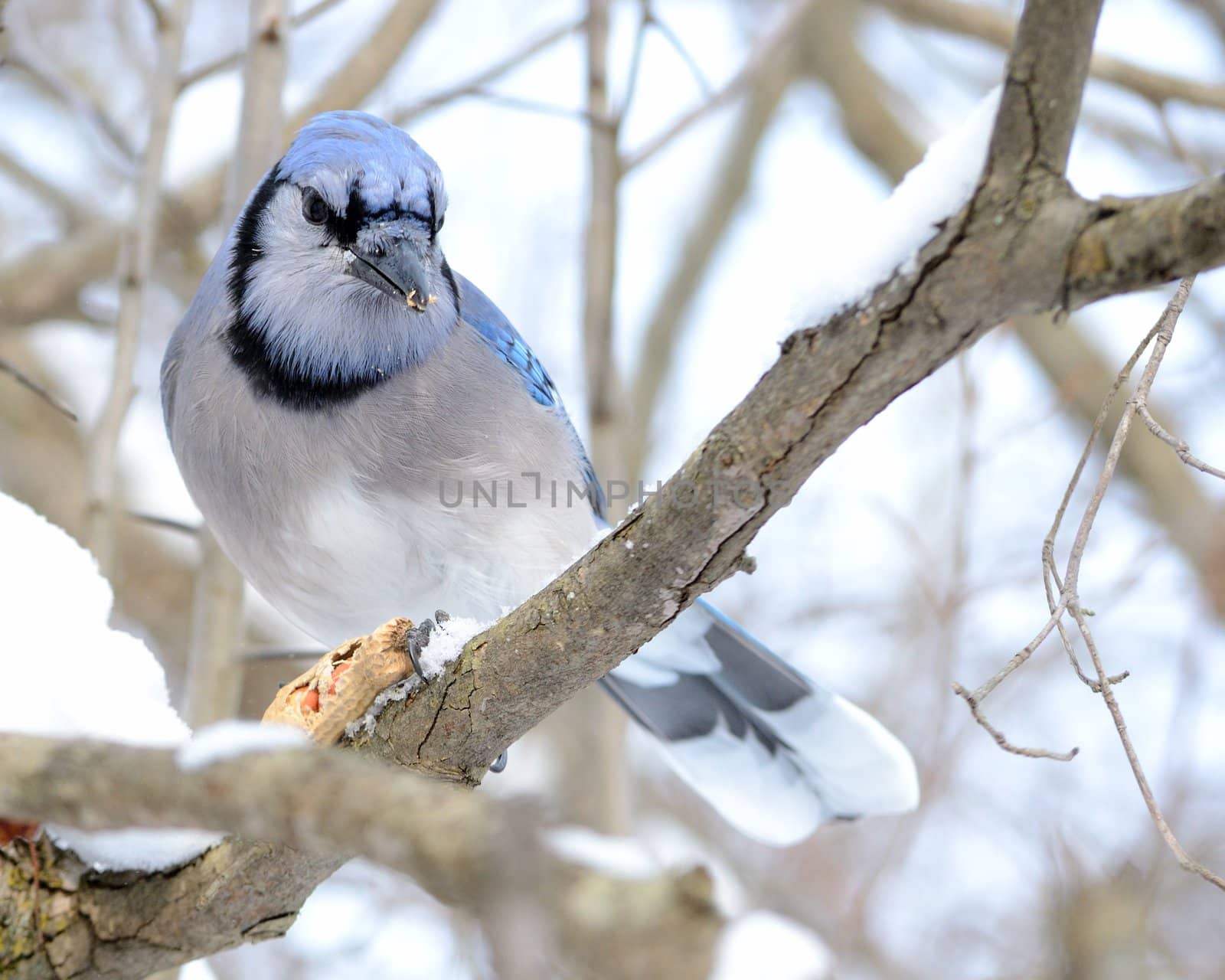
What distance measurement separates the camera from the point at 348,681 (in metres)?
1.58

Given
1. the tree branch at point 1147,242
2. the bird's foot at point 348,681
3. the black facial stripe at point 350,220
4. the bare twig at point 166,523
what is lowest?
the bird's foot at point 348,681

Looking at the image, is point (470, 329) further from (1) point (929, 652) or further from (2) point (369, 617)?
(1) point (929, 652)

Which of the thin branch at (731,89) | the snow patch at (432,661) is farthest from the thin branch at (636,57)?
the snow patch at (432,661)

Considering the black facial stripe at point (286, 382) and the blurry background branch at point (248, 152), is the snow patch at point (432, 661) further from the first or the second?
the blurry background branch at point (248, 152)

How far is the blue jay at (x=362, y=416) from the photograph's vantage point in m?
1.98

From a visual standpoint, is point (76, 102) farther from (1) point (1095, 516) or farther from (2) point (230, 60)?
(1) point (1095, 516)

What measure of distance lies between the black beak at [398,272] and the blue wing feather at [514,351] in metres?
0.26

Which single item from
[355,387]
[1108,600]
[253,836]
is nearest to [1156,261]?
[253,836]

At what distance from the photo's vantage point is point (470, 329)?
86.7 inches

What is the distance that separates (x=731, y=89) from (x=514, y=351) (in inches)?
38.7

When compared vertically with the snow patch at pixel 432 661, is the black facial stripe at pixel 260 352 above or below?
above

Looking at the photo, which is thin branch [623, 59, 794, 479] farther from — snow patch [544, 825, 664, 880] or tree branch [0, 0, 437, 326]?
snow patch [544, 825, 664, 880]

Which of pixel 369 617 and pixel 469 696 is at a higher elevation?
pixel 369 617

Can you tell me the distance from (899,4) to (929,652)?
197 cm
